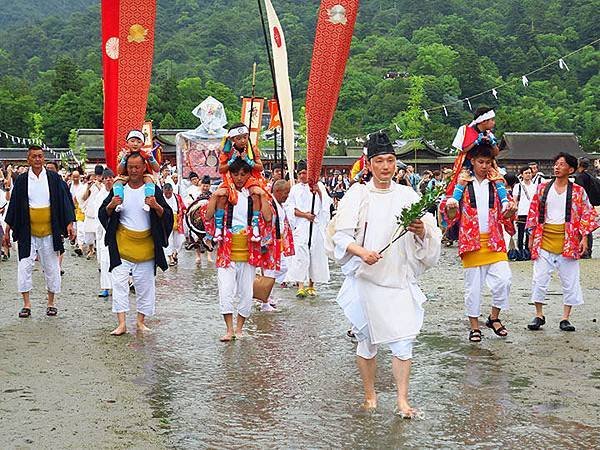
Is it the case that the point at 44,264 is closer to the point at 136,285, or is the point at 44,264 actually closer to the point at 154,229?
the point at 136,285

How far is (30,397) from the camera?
6.50m

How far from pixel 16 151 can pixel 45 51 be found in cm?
5030

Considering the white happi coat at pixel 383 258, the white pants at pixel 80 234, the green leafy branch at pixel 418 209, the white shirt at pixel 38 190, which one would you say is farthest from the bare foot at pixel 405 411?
the white pants at pixel 80 234

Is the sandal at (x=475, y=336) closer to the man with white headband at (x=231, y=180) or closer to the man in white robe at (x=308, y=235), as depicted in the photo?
the man with white headband at (x=231, y=180)

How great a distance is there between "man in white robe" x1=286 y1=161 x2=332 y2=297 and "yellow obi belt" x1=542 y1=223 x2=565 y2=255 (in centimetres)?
340

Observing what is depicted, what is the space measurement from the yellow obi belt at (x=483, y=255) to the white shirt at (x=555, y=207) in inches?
35.7

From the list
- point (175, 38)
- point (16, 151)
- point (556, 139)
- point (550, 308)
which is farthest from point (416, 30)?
point (550, 308)

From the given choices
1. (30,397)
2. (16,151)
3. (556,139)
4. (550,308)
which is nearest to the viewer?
(30,397)

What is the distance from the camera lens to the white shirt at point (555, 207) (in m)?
9.36

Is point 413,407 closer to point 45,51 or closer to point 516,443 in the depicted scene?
point 516,443

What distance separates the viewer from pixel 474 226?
879 centimetres

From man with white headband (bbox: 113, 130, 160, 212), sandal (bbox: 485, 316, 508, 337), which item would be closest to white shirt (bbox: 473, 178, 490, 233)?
sandal (bbox: 485, 316, 508, 337)

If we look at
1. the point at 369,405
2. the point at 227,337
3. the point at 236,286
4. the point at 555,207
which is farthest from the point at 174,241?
the point at 369,405

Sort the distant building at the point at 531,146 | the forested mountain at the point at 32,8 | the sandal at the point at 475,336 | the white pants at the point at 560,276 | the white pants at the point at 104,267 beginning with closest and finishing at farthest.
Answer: the sandal at the point at 475,336, the white pants at the point at 560,276, the white pants at the point at 104,267, the distant building at the point at 531,146, the forested mountain at the point at 32,8
